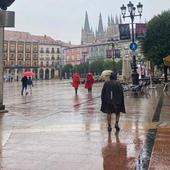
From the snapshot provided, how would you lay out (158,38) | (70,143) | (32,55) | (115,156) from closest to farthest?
1. (115,156)
2. (70,143)
3. (158,38)
4. (32,55)

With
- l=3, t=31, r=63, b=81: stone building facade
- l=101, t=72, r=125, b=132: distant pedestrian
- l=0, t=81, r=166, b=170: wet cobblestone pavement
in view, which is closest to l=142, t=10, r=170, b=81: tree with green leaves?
l=0, t=81, r=166, b=170: wet cobblestone pavement

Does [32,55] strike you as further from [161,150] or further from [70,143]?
[161,150]

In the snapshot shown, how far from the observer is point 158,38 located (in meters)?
51.3

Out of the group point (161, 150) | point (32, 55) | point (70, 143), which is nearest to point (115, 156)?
point (161, 150)

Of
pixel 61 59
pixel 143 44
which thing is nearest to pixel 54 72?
pixel 61 59

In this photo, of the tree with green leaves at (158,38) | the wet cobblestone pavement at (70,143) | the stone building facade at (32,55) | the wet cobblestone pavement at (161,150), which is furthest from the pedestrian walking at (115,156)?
the stone building facade at (32,55)

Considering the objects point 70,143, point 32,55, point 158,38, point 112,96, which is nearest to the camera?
point 70,143

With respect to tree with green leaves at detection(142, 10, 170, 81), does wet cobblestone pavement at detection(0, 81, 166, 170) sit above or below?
below

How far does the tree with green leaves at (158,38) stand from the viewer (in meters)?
50.9

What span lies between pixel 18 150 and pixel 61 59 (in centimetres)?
18189

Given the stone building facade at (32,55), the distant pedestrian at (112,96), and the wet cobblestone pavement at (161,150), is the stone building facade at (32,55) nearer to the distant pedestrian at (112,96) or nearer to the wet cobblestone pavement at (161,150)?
the distant pedestrian at (112,96)

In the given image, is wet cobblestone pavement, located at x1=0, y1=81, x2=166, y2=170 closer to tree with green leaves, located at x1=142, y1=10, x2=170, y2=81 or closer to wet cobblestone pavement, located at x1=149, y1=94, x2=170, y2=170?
wet cobblestone pavement, located at x1=149, y1=94, x2=170, y2=170

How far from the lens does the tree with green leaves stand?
50938mm

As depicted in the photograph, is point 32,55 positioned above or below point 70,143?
above
